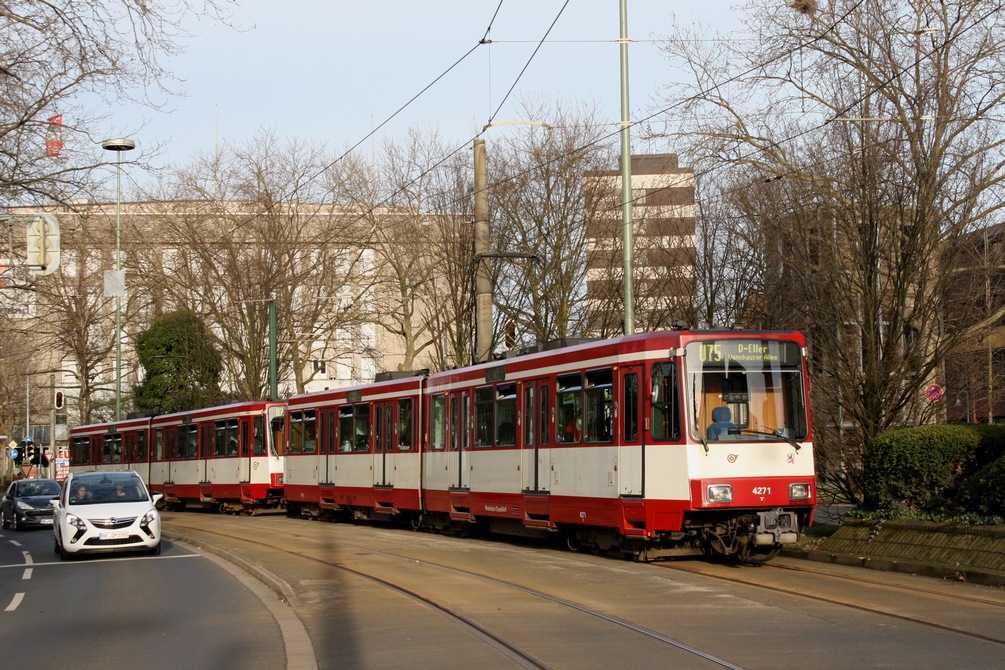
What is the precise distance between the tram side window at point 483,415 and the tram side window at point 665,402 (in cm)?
555

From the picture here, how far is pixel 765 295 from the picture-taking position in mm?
26031

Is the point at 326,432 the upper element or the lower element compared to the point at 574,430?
upper

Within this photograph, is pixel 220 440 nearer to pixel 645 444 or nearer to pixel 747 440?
pixel 645 444

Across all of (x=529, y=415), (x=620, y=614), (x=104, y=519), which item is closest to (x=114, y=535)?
(x=104, y=519)

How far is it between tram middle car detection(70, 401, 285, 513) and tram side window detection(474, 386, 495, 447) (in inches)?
519

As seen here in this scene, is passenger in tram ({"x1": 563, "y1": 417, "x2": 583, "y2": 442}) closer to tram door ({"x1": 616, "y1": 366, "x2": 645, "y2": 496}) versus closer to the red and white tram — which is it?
tram door ({"x1": 616, "y1": 366, "x2": 645, "y2": 496})

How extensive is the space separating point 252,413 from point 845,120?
20924mm

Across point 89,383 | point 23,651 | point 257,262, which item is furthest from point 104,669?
point 89,383

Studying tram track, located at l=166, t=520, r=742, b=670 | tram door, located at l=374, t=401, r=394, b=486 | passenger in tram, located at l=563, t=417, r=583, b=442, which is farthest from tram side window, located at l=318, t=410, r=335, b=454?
passenger in tram, located at l=563, t=417, r=583, b=442

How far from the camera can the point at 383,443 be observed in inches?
1065

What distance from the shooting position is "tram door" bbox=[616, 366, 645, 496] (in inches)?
664

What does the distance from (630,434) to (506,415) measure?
14.4 feet

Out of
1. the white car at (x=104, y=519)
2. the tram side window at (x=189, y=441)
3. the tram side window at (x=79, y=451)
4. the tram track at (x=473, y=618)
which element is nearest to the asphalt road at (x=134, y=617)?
the white car at (x=104, y=519)

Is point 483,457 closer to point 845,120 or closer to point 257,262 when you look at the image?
point 845,120
